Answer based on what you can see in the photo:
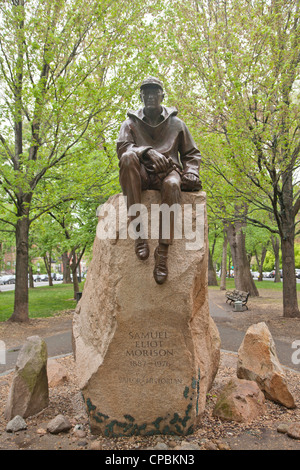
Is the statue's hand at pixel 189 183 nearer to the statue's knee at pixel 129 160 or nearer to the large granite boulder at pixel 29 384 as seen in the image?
the statue's knee at pixel 129 160

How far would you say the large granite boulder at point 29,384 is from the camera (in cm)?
439

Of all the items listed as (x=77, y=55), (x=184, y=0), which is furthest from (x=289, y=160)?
(x=77, y=55)

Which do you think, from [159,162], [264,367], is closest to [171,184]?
[159,162]

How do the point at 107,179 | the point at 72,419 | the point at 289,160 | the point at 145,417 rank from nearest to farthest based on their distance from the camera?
the point at 145,417, the point at 72,419, the point at 289,160, the point at 107,179

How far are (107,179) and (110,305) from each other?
8.45 m

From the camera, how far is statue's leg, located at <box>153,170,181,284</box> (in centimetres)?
396

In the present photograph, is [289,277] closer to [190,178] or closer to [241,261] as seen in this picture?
[241,261]

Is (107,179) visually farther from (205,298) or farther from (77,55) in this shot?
(205,298)

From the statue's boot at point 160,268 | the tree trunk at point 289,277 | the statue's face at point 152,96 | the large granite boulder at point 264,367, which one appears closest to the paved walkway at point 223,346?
the large granite boulder at point 264,367

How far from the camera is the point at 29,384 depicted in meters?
4.47

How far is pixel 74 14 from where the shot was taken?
10078mm

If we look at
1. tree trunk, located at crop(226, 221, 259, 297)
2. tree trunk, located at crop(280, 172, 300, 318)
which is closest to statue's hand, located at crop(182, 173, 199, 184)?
tree trunk, located at crop(280, 172, 300, 318)

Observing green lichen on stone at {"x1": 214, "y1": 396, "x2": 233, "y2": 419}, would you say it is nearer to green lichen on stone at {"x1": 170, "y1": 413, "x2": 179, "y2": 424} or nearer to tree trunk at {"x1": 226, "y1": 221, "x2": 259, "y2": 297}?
green lichen on stone at {"x1": 170, "y1": 413, "x2": 179, "y2": 424}
